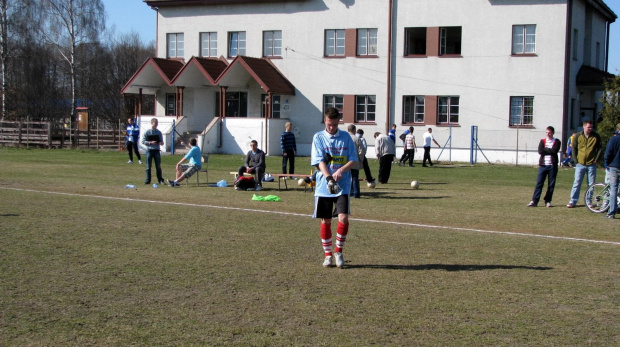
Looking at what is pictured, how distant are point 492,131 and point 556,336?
32.3 meters

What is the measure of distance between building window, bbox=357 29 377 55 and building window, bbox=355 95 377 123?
8.02ft

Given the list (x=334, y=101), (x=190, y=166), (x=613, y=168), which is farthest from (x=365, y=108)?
(x=613, y=168)

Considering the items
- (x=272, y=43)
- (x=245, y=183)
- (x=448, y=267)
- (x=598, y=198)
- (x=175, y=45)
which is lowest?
(x=448, y=267)

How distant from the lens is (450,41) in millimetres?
39969

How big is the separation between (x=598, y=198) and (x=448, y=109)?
23.9 m

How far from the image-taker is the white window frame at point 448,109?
129 feet

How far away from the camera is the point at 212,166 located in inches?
1236

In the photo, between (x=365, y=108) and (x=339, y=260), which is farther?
(x=365, y=108)

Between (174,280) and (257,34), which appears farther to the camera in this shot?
(257,34)

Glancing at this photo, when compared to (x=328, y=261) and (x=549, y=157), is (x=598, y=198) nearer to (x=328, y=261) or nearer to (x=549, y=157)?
(x=549, y=157)

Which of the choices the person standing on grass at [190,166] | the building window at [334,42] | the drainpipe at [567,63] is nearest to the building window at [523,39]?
the drainpipe at [567,63]

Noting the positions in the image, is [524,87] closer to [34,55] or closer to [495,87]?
[495,87]

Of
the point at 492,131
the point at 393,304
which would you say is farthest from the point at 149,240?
the point at 492,131

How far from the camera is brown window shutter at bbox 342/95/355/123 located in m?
41.4
